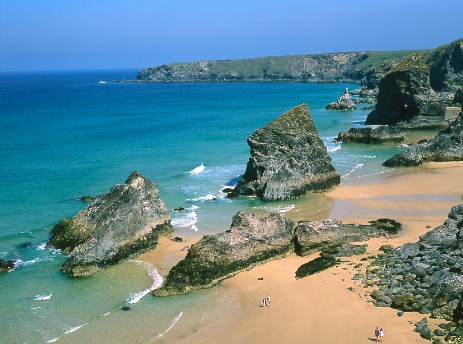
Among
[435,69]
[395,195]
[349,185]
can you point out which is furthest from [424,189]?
[435,69]

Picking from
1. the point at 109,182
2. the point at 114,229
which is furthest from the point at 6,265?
the point at 109,182

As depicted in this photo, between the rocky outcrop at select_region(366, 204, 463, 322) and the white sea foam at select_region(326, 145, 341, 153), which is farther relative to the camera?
the white sea foam at select_region(326, 145, 341, 153)

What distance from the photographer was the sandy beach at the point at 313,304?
21.3 m

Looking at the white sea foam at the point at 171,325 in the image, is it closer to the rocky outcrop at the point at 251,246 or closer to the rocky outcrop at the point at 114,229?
the rocky outcrop at the point at 251,246

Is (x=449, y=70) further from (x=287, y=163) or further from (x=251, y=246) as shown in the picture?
(x=251, y=246)

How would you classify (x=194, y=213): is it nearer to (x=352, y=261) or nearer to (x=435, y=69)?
(x=352, y=261)

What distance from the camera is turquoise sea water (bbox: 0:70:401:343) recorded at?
23984 millimetres

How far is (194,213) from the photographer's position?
39156 mm

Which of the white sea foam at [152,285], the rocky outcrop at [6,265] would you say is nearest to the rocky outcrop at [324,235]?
the white sea foam at [152,285]

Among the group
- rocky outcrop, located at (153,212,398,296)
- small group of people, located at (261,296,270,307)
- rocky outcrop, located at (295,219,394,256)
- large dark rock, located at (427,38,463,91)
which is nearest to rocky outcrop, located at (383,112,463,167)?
rocky outcrop, located at (153,212,398,296)

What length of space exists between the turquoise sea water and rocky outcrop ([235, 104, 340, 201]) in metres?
1.74

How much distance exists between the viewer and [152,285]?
2702 cm

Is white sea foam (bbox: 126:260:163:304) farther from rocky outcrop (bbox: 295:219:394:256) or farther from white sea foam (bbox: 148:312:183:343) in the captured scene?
rocky outcrop (bbox: 295:219:394:256)

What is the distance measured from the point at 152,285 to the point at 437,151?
3735 centimetres
